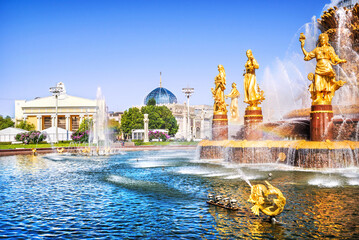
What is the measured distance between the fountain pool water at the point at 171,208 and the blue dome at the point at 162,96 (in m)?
148

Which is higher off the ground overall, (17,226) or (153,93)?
(153,93)

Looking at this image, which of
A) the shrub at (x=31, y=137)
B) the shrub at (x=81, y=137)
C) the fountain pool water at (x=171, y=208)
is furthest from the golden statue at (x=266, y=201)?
the shrub at (x=31, y=137)

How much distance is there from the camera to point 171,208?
9461 millimetres

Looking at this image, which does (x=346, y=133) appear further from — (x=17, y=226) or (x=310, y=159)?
(x=17, y=226)

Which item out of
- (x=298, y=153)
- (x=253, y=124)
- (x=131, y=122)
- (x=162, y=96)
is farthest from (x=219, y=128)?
(x=162, y=96)

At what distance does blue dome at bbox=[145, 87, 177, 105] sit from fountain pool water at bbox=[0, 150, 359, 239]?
5823 inches

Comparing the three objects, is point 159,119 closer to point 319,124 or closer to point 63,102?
point 63,102

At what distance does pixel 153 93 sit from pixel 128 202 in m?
160

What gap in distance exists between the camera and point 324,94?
55.6 ft

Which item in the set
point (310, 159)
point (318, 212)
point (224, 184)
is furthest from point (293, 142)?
point (318, 212)

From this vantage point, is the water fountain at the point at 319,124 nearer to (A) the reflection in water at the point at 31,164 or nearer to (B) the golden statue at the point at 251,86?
(B) the golden statue at the point at 251,86

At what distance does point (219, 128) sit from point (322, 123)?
838 cm

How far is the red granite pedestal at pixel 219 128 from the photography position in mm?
23922

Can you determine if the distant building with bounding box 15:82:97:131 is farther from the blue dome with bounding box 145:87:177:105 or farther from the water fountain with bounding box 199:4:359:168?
the water fountain with bounding box 199:4:359:168
